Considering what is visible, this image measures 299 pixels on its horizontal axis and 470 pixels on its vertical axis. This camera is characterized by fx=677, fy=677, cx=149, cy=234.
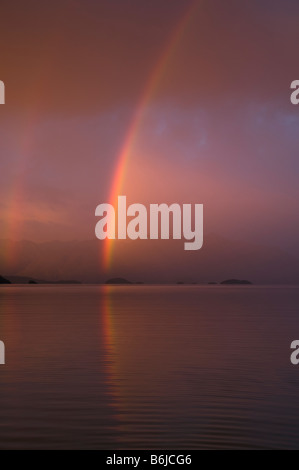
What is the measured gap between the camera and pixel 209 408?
24250mm

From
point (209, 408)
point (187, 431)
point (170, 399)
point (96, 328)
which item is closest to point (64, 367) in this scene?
point (170, 399)

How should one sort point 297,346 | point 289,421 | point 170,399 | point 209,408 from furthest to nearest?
point 297,346
point 170,399
point 209,408
point 289,421

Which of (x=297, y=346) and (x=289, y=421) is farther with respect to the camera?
(x=297, y=346)
